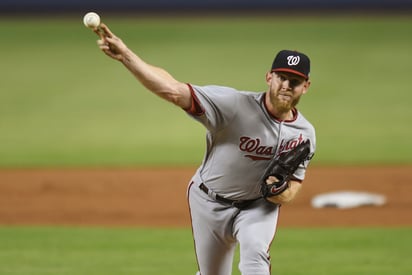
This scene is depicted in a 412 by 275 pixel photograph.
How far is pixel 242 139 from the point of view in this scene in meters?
6.80

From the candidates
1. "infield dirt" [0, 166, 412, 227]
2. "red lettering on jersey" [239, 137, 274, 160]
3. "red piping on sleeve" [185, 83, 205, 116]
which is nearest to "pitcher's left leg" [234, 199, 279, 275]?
"red lettering on jersey" [239, 137, 274, 160]

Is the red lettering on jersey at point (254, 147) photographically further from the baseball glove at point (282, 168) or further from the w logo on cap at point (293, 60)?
the w logo on cap at point (293, 60)

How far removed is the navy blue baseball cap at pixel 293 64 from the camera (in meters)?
6.58

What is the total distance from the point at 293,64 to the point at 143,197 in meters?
6.18

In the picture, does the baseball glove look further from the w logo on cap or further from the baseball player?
the w logo on cap

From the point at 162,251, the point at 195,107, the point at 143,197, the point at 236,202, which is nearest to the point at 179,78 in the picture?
the point at 143,197

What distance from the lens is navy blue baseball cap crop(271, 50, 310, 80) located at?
6.58 meters

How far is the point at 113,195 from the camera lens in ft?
40.8

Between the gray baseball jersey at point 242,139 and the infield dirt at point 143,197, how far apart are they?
404 centimetres

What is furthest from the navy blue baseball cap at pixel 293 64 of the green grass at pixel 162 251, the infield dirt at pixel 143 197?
the infield dirt at pixel 143 197

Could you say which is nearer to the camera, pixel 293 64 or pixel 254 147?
pixel 293 64

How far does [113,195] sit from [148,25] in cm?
1513

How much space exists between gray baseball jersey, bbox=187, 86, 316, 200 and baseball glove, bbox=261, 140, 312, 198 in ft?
0.19

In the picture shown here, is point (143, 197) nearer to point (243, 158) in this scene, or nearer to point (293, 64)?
point (243, 158)
